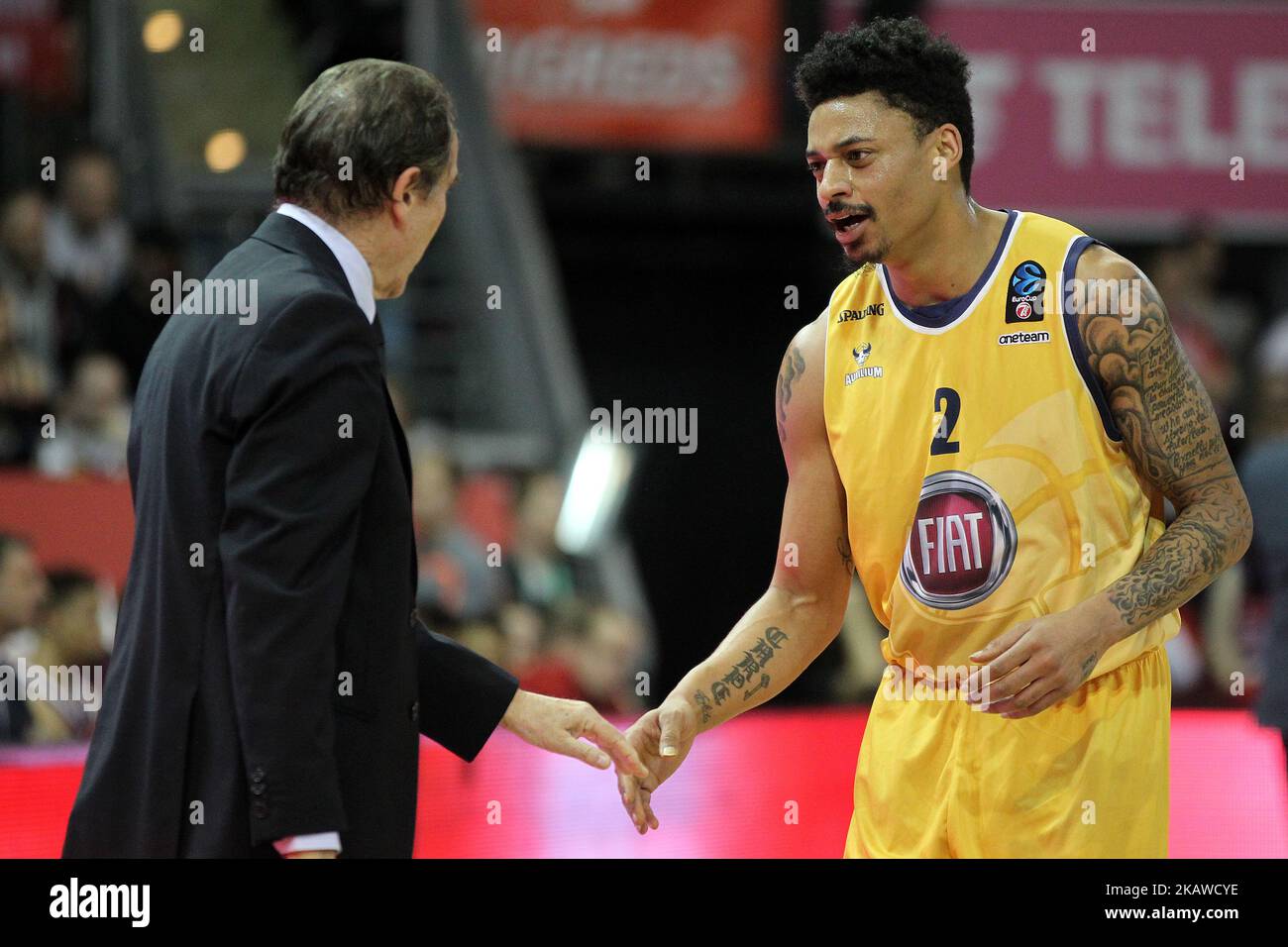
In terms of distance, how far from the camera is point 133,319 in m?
8.41

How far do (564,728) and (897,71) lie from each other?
1.43 m

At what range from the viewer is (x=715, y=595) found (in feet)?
35.9

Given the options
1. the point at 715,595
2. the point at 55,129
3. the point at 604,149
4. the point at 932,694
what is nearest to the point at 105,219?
the point at 55,129

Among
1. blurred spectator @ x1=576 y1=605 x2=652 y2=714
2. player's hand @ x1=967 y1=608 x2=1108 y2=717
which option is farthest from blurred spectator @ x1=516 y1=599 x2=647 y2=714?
player's hand @ x1=967 y1=608 x2=1108 y2=717

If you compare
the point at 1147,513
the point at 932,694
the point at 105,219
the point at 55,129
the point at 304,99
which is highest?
the point at 55,129

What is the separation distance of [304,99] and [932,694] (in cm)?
155

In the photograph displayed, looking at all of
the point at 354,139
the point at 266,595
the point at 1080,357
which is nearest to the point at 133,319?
the point at 354,139

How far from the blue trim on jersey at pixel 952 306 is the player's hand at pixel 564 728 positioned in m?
0.99

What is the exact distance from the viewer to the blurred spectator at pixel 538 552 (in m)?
8.09

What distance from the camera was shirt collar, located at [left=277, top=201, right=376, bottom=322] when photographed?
2.91 meters

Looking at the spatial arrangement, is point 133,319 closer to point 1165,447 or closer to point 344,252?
point 344,252

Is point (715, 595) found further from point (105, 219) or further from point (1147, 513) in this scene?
point (1147, 513)

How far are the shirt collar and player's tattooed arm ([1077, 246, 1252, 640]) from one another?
1.26m

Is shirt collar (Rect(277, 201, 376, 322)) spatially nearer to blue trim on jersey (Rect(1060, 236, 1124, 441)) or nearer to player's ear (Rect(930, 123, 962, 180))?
player's ear (Rect(930, 123, 962, 180))
